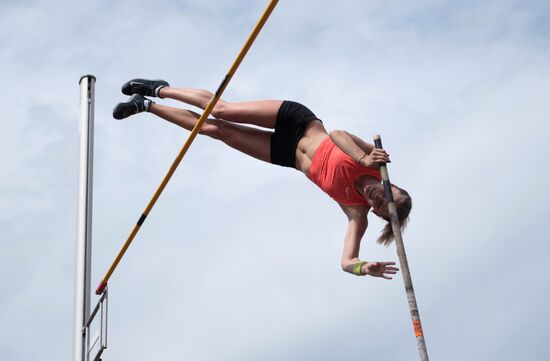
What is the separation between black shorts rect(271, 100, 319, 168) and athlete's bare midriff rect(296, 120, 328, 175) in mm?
37

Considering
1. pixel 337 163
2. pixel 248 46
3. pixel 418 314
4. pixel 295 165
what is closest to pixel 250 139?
pixel 295 165

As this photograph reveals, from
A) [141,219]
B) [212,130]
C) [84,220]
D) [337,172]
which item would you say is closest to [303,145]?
[337,172]

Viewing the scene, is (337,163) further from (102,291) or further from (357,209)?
(102,291)

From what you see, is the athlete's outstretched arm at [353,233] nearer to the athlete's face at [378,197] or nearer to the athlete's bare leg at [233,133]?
the athlete's face at [378,197]

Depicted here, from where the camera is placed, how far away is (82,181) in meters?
9.54

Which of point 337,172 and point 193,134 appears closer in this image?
point 193,134

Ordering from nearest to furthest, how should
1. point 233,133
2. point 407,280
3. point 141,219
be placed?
point 407,280
point 141,219
point 233,133

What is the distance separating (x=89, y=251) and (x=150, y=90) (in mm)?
1686

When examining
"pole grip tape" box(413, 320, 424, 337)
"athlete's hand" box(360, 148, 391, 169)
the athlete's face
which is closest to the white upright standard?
the athlete's face

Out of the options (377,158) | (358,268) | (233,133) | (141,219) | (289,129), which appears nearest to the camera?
(377,158)

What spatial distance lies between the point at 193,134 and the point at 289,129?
106 centimetres

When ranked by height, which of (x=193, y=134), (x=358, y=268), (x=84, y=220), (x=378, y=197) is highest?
(x=193, y=134)

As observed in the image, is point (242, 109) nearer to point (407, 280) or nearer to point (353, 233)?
point (353, 233)

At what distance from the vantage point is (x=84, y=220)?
9430 mm
